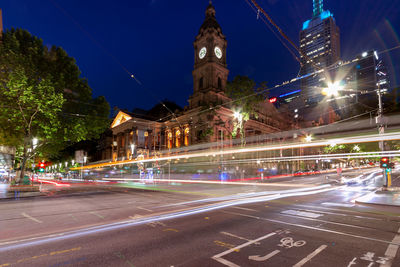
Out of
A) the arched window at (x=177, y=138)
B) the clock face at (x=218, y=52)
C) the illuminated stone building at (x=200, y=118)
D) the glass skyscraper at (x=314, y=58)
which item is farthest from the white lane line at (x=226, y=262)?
the arched window at (x=177, y=138)

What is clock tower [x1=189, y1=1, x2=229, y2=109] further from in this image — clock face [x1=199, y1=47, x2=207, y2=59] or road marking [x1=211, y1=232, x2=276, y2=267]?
road marking [x1=211, y1=232, x2=276, y2=267]

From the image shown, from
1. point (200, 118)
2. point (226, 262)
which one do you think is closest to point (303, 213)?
point (226, 262)

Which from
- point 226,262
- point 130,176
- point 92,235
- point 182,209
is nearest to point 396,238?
point 226,262

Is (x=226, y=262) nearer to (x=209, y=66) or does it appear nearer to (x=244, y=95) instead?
(x=244, y=95)

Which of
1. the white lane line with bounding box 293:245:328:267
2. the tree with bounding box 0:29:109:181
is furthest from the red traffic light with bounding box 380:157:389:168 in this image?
the tree with bounding box 0:29:109:181

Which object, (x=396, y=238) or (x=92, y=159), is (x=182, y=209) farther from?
(x=92, y=159)

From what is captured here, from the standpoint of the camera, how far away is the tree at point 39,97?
15.1 meters

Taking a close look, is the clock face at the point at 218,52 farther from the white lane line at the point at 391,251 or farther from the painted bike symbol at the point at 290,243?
the white lane line at the point at 391,251

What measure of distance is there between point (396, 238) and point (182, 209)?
24.7 ft

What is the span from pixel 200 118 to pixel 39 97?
32.5m

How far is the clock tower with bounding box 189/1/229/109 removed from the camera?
54.7 metres

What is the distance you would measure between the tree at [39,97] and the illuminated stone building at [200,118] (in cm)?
2590

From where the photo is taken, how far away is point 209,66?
55000mm

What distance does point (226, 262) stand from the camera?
4617 millimetres
